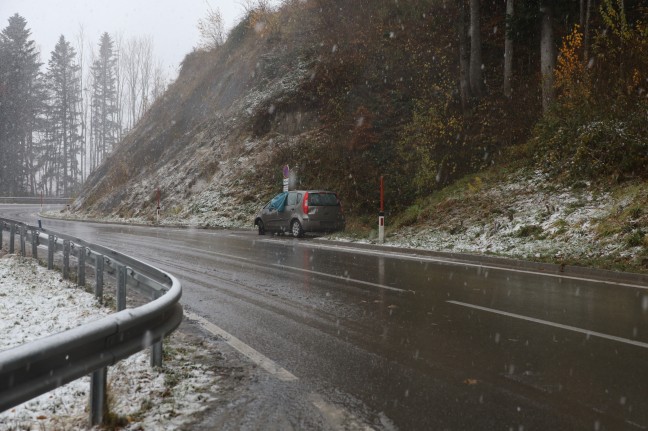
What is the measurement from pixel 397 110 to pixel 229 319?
1932 cm

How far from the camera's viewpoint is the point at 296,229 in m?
19.6

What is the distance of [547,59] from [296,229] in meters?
10.9

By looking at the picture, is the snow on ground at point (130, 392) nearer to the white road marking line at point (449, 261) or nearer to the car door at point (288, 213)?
the white road marking line at point (449, 261)

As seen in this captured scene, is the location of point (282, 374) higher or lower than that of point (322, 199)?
lower

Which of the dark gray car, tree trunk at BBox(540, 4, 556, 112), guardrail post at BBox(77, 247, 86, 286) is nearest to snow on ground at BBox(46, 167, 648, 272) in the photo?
the dark gray car

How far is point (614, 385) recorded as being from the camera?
4223 mm

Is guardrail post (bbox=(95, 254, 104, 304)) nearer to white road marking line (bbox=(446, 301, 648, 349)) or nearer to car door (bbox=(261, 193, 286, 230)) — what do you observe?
white road marking line (bbox=(446, 301, 648, 349))

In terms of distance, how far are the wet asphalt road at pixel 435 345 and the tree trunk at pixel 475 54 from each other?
43.3ft

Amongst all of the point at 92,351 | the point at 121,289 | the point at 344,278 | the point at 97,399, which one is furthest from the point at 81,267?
the point at 92,351

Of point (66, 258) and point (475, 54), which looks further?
point (475, 54)

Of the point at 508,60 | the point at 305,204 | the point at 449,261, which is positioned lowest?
the point at 449,261

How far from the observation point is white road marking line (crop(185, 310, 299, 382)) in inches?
181

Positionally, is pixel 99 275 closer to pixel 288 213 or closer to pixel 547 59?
pixel 288 213

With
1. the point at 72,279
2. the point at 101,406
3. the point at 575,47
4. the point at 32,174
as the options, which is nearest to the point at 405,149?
the point at 575,47
